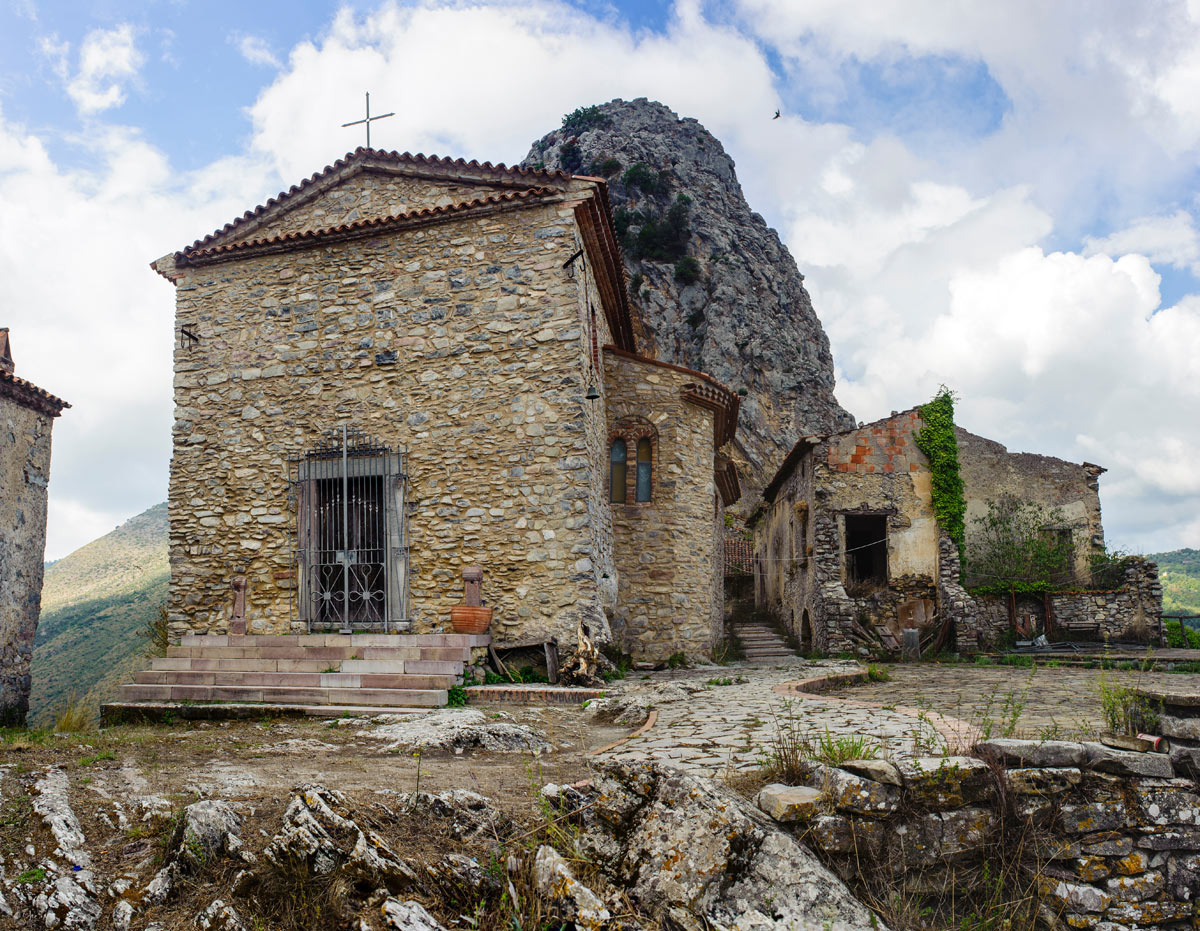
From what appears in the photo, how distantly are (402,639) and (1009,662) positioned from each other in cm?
1268

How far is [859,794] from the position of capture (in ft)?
13.3

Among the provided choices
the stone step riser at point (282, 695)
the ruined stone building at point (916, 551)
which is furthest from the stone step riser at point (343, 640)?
the ruined stone building at point (916, 551)

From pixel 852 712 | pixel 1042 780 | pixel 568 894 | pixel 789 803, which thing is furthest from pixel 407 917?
pixel 852 712

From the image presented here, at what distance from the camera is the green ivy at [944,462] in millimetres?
18016

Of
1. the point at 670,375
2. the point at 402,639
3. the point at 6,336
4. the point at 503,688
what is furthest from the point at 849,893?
the point at 6,336

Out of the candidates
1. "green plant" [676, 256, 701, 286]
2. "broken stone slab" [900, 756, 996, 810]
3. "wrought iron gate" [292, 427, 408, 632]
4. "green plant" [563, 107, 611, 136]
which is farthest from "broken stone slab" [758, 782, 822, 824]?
"green plant" [563, 107, 611, 136]

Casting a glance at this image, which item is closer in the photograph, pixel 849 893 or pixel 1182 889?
pixel 849 893

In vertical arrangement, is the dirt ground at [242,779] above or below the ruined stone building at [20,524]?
below

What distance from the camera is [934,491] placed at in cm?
1820

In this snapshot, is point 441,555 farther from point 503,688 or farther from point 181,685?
point 181,685

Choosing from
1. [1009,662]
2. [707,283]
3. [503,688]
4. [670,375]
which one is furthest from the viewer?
[707,283]

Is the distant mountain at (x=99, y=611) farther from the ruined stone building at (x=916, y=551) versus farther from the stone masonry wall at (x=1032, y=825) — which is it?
the ruined stone building at (x=916, y=551)

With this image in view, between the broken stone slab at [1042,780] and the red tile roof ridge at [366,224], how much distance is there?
9792 millimetres

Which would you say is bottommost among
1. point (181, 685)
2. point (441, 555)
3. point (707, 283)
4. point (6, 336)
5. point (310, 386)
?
point (181, 685)
